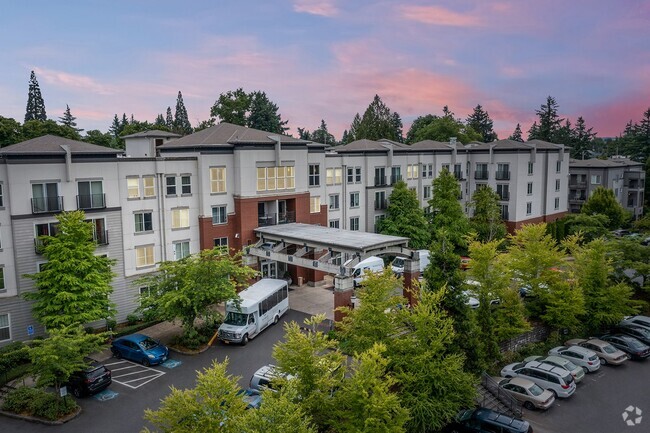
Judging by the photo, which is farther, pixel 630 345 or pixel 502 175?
pixel 502 175

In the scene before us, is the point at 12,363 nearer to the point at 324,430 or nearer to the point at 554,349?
the point at 324,430

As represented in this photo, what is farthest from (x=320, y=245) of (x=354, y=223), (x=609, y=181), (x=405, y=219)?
(x=609, y=181)

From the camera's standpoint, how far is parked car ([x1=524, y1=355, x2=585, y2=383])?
27.1 m

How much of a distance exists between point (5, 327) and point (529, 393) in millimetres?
29604

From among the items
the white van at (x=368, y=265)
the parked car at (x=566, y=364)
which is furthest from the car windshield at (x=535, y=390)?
the white van at (x=368, y=265)

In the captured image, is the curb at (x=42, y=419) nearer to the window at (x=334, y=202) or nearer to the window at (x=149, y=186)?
the window at (x=149, y=186)

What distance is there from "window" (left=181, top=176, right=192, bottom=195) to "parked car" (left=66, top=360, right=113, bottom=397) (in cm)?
1574

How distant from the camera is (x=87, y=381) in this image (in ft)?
80.3

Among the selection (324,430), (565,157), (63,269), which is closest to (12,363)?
(63,269)

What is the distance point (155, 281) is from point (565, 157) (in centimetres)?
5712

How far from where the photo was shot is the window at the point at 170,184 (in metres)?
36.6

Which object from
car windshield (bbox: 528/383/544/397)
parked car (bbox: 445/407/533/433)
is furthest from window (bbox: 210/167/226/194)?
car windshield (bbox: 528/383/544/397)

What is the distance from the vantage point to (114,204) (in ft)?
111

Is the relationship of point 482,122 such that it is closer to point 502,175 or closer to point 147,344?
point 502,175
